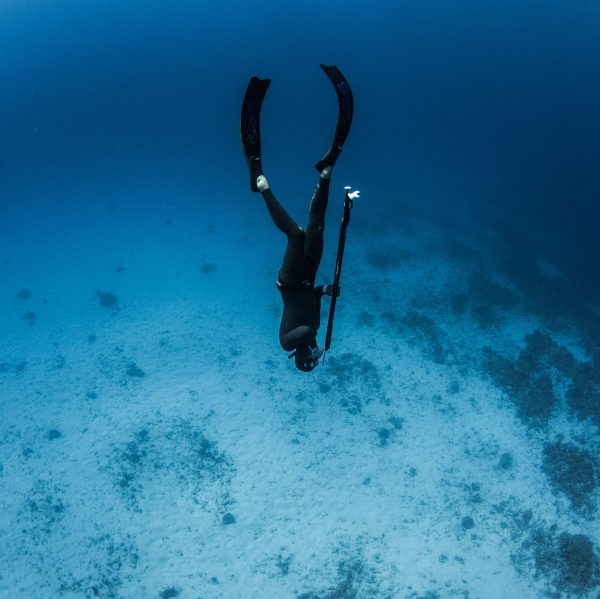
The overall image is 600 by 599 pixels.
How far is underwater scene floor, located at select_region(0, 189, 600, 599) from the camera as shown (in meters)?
11.3

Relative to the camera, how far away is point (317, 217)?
5.42m

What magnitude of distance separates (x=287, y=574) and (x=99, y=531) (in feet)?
20.2

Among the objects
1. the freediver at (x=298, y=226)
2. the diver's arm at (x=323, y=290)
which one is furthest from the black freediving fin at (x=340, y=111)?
the diver's arm at (x=323, y=290)

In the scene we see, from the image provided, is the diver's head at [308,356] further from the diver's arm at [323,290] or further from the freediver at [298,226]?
the diver's arm at [323,290]

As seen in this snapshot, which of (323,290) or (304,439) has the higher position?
(323,290)

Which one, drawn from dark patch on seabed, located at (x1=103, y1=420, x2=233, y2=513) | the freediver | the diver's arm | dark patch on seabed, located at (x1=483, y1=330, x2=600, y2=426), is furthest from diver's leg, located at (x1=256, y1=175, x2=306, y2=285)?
dark patch on seabed, located at (x1=483, y1=330, x2=600, y2=426)

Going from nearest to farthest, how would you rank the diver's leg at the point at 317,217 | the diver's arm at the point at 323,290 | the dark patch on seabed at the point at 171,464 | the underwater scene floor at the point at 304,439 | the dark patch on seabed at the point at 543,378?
the diver's leg at the point at 317,217 < the diver's arm at the point at 323,290 < the underwater scene floor at the point at 304,439 < the dark patch on seabed at the point at 171,464 < the dark patch on seabed at the point at 543,378

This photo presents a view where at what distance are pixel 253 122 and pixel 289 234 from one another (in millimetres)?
1714

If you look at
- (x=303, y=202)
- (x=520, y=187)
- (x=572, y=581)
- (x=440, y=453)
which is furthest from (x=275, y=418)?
(x=520, y=187)

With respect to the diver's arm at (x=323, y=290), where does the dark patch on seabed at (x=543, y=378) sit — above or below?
below

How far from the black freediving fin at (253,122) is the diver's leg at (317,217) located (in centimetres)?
94

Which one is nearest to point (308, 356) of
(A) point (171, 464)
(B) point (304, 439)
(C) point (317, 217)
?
(C) point (317, 217)

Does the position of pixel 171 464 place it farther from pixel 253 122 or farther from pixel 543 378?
pixel 543 378

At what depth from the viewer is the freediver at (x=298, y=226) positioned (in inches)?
202
